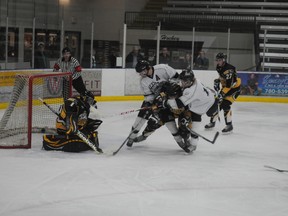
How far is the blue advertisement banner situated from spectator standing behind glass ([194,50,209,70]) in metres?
0.74

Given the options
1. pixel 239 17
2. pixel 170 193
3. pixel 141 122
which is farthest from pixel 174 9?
pixel 170 193

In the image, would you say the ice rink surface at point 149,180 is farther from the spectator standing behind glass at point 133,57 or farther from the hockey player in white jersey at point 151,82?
the spectator standing behind glass at point 133,57

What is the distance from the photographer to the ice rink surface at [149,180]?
3.63 metres

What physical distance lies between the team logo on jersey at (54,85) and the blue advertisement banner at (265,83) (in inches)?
226

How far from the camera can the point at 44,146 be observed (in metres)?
5.47

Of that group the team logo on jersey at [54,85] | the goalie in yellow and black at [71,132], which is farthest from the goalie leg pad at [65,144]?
the team logo on jersey at [54,85]

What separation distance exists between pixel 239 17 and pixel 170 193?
1154 centimetres

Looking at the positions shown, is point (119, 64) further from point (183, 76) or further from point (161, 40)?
point (183, 76)

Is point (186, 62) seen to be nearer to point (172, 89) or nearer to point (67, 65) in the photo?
point (67, 65)

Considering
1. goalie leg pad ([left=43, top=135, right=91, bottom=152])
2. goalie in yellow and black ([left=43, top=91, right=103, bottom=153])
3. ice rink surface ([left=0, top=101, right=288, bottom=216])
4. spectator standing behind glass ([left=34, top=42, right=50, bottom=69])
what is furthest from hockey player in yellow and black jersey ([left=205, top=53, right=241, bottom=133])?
spectator standing behind glass ([left=34, top=42, right=50, bottom=69])

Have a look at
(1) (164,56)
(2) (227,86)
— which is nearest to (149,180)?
(2) (227,86)

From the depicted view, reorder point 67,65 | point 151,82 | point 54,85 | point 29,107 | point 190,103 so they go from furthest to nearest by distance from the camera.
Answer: point 67,65, point 54,85, point 29,107, point 151,82, point 190,103

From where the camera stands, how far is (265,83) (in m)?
11.6

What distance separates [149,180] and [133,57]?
7.01 meters
